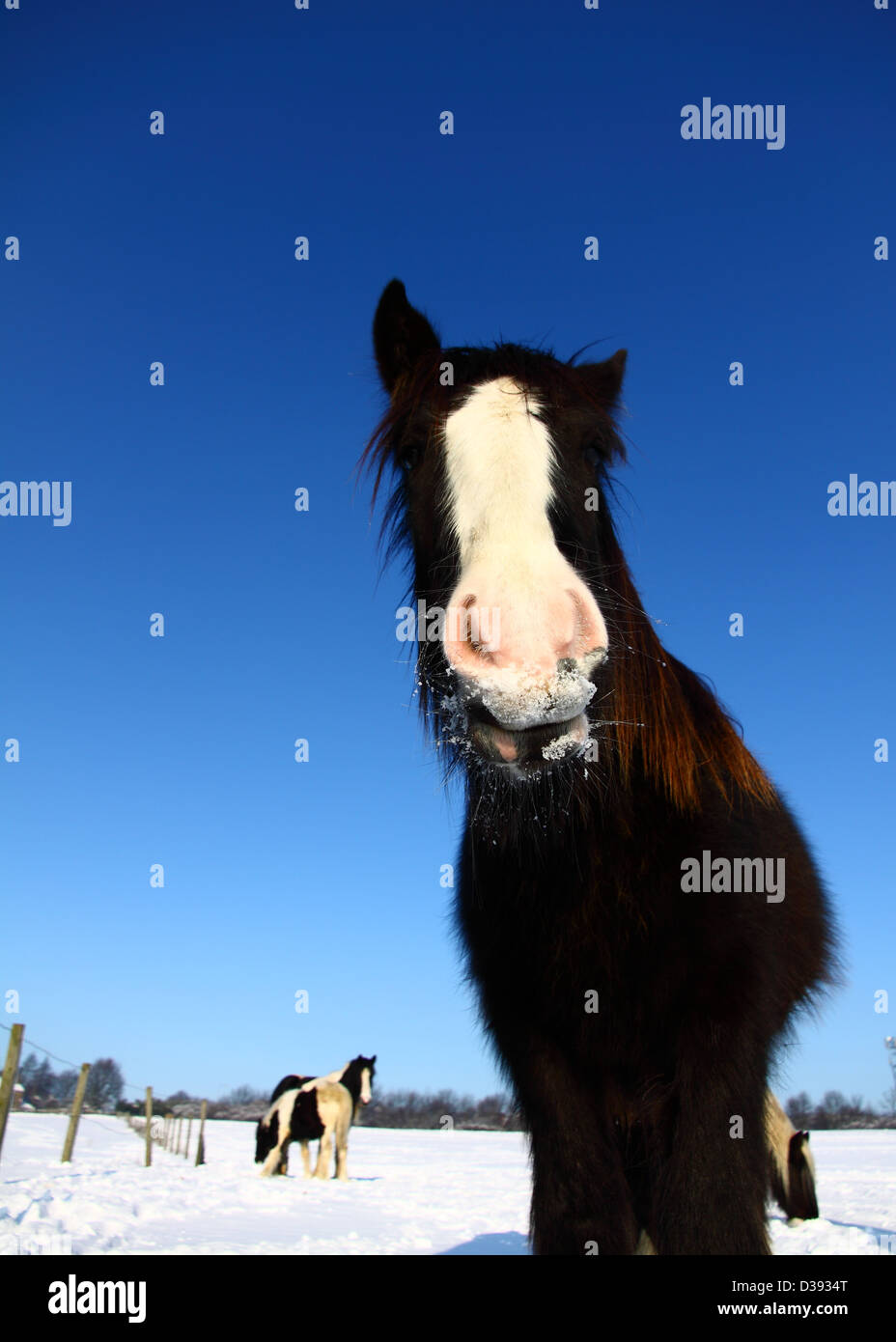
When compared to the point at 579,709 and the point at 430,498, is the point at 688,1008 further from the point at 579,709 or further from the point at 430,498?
the point at 430,498

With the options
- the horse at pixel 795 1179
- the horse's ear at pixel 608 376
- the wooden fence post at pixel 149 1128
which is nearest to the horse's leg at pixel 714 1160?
the horse's ear at pixel 608 376

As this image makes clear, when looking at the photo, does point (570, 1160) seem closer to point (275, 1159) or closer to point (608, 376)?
point (608, 376)

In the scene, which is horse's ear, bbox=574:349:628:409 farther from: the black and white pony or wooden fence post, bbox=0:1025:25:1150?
the black and white pony

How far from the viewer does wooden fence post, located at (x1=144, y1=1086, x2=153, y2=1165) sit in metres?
15.8

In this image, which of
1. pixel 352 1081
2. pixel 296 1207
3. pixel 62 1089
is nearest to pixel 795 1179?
pixel 296 1207

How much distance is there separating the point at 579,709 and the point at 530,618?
250mm

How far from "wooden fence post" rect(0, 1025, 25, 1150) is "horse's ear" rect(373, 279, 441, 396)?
856 centimetres

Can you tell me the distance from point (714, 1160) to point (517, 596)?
1.59 metres

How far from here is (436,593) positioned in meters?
2.40

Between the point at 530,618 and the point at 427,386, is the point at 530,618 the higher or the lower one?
the lower one

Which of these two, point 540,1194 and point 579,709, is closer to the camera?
point 579,709

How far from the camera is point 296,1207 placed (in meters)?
9.16

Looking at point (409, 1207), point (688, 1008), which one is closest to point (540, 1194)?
point (688, 1008)

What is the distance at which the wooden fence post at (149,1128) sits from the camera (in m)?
15.8
